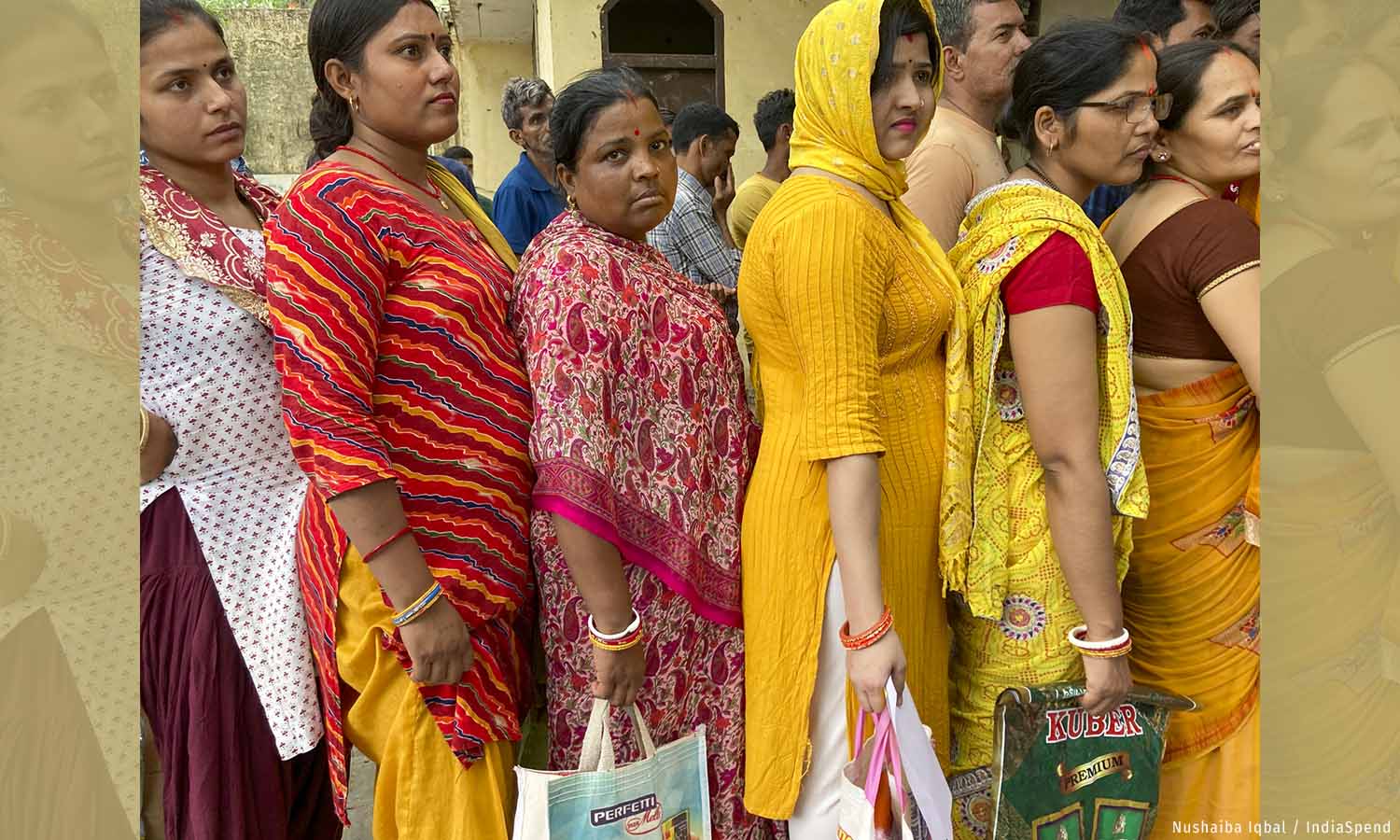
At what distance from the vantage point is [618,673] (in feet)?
5.88

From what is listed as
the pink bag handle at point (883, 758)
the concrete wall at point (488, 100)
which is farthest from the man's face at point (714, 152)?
the concrete wall at point (488, 100)

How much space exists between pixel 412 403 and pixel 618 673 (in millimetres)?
539

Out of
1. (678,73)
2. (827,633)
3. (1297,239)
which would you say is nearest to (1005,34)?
(827,633)

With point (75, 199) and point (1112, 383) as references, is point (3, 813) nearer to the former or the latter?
point (75, 199)

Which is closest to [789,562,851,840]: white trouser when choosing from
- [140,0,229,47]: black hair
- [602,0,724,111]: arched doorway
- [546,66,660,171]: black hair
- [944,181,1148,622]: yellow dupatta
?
[944,181,1148,622]: yellow dupatta

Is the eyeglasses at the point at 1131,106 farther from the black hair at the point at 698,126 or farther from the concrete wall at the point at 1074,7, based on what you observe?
the concrete wall at the point at 1074,7

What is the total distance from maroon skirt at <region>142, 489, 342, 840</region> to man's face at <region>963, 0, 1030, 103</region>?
2.10m

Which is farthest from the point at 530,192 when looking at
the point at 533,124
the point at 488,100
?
the point at 488,100

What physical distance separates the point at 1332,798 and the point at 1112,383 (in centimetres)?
124

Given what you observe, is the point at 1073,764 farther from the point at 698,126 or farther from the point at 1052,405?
the point at 698,126

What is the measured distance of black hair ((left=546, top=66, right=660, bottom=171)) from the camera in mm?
1975

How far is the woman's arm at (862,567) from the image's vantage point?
5.75 feet

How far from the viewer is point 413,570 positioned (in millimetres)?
1704

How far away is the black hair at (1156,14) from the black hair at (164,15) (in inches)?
102
